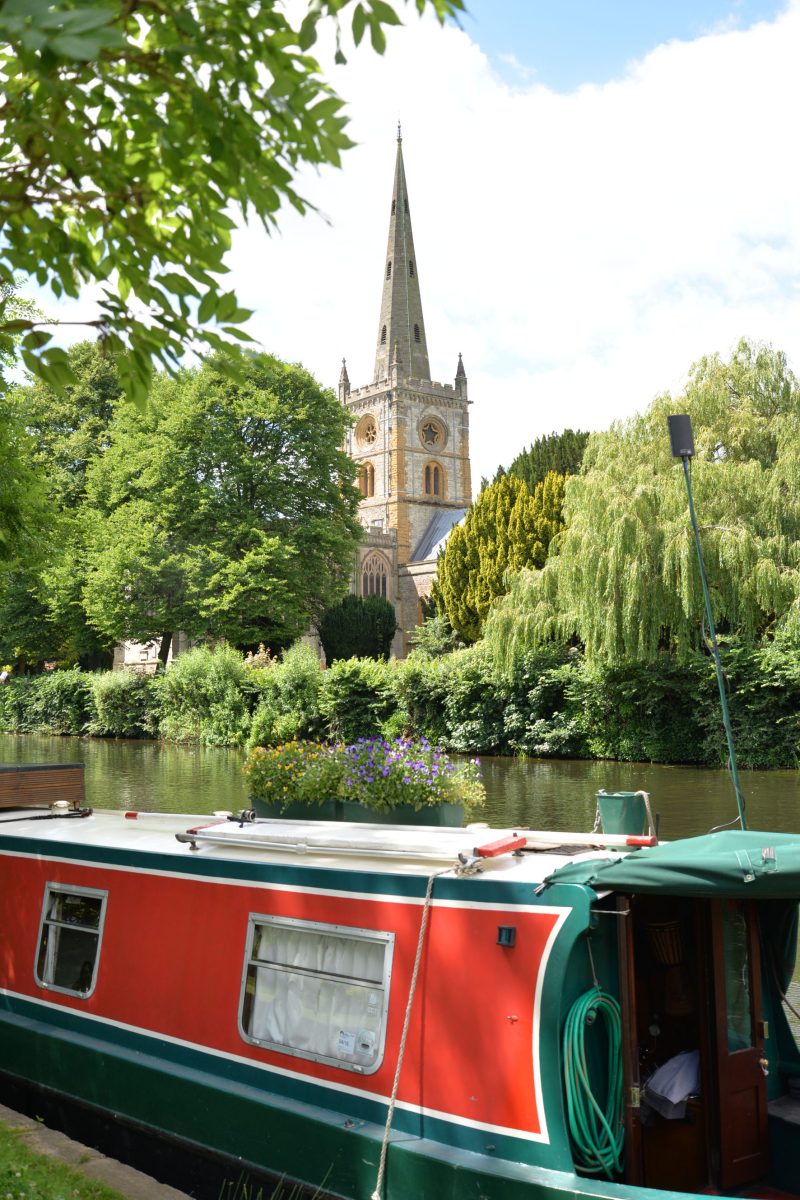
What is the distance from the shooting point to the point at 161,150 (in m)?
3.56

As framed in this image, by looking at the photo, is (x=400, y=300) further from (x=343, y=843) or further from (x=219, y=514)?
(x=343, y=843)

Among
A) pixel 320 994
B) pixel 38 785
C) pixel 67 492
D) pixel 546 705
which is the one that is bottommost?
pixel 320 994

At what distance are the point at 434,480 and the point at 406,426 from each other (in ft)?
14.7

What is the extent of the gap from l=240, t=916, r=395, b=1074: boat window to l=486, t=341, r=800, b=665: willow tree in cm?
1750

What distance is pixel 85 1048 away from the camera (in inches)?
243

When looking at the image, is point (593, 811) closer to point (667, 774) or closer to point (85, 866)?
point (667, 774)

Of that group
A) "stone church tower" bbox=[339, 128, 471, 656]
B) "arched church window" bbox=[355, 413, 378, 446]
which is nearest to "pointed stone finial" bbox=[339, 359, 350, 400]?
"stone church tower" bbox=[339, 128, 471, 656]

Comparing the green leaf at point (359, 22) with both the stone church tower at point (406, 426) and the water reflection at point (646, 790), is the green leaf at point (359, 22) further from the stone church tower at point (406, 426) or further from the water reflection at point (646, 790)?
the stone church tower at point (406, 426)

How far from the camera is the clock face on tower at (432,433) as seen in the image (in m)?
79.3

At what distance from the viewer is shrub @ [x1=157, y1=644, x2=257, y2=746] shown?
31.9 meters

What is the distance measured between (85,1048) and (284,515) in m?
32.4

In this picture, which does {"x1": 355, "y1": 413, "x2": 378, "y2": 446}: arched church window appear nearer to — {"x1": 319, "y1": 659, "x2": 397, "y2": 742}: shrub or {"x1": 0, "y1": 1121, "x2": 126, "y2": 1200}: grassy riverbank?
{"x1": 319, "y1": 659, "x2": 397, "y2": 742}: shrub

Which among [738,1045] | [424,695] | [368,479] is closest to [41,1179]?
[738,1045]

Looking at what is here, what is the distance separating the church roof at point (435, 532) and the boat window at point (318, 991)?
65212 mm
